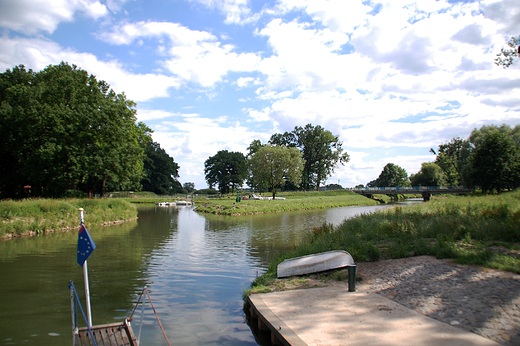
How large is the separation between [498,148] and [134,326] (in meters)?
50.2

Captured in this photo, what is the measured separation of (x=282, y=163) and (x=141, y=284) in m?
55.0

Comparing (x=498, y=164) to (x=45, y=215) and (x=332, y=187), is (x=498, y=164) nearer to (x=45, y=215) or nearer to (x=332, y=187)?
(x=45, y=215)

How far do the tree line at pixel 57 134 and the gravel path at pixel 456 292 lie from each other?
29326mm

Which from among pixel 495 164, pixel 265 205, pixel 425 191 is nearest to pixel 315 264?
pixel 265 205

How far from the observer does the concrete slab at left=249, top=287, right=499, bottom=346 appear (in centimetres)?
562

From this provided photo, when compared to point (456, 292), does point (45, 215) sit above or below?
above

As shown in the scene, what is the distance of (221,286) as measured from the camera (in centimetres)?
1151

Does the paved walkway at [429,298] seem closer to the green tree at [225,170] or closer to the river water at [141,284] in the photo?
the river water at [141,284]

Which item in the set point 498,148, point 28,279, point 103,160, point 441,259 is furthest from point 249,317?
point 498,148

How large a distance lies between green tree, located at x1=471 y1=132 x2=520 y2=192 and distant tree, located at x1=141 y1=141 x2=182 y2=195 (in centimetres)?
7577

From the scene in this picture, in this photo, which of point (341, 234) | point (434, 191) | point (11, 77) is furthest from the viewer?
point (434, 191)

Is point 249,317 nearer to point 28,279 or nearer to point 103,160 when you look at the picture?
point 28,279

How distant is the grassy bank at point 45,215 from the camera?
71.1 feet

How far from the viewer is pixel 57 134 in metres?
30.6
